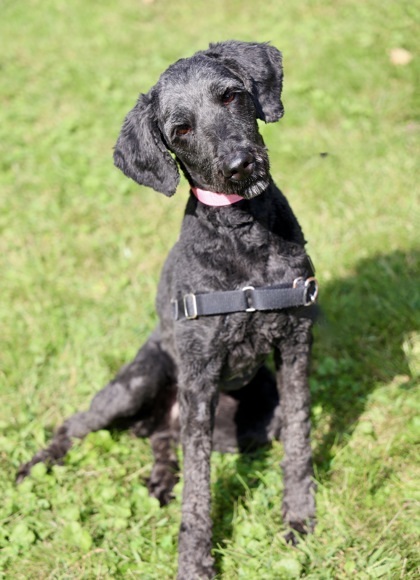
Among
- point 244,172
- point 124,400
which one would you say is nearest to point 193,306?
point 244,172

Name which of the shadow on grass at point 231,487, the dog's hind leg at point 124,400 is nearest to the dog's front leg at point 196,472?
the shadow on grass at point 231,487

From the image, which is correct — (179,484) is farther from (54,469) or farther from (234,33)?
(234,33)

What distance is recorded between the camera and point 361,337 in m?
4.60

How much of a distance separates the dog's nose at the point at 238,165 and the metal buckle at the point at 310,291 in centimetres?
66

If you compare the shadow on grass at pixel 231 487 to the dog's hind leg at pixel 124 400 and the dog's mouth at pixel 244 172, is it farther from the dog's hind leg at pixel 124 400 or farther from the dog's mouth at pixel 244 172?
the dog's mouth at pixel 244 172

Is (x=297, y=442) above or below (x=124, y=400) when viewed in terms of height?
below

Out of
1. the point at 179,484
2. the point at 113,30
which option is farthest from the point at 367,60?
the point at 179,484

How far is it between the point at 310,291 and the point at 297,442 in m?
0.85

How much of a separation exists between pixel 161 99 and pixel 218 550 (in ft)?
7.60

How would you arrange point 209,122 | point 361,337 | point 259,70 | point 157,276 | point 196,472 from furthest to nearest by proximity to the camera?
point 157,276 → point 361,337 → point 196,472 → point 259,70 → point 209,122

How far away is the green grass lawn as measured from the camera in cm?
360

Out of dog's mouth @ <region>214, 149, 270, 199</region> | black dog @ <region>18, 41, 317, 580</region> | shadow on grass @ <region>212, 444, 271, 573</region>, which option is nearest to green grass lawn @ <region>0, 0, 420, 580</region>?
shadow on grass @ <region>212, 444, 271, 573</region>

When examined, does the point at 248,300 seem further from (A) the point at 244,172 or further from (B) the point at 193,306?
(A) the point at 244,172

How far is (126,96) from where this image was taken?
7.77 meters
